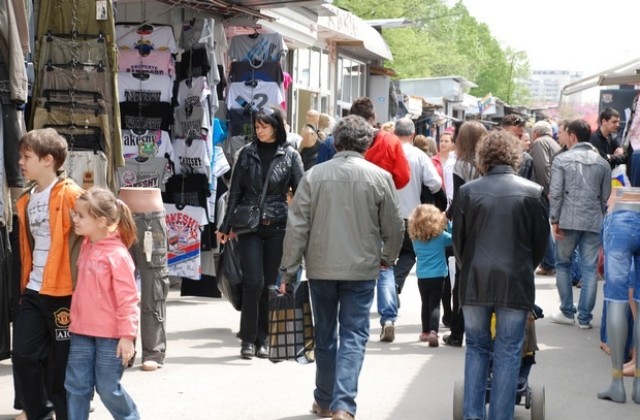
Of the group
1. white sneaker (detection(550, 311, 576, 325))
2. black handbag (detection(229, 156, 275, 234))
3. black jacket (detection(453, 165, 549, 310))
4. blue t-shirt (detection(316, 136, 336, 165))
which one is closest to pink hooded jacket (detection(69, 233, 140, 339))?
black jacket (detection(453, 165, 549, 310))

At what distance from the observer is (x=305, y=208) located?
6.39 metres

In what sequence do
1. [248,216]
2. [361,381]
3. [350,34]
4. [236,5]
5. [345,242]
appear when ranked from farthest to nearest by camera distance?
1. [350,34]
2. [236,5]
3. [248,216]
4. [361,381]
5. [345,242]

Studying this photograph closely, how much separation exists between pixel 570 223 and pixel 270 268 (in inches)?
134

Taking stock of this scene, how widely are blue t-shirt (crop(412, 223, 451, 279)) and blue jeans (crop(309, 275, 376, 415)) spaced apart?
270cm

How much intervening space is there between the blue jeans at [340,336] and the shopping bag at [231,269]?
196cm

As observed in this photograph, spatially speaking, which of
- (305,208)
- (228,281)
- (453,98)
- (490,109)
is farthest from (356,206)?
(490,109)

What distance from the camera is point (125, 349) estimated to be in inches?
202

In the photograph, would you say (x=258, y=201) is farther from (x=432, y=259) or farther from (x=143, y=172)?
(x=143, y=172)

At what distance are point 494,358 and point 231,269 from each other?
3.03m

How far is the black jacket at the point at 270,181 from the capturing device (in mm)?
8258

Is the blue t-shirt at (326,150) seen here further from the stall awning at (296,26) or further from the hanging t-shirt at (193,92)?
the stall awning at (296,26)

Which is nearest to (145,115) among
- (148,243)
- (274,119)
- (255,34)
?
(255,34)

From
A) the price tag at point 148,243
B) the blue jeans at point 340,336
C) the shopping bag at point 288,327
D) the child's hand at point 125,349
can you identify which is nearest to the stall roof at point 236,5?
the price tag at point 148,243

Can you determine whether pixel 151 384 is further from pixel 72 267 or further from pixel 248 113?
pixel 248 113
